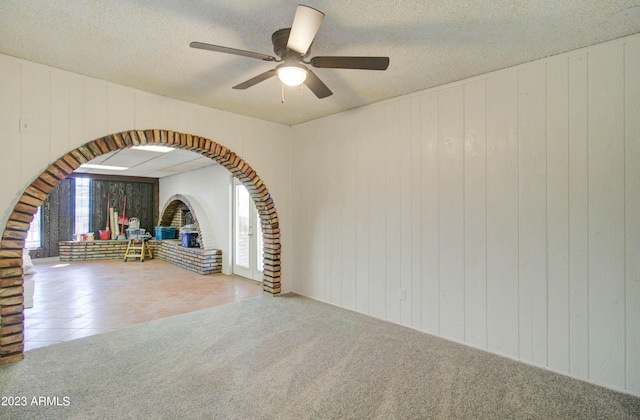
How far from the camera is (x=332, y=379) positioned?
2.34 meters

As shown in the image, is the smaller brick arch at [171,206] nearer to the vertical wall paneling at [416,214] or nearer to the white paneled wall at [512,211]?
the white paneled wall at [512,211]

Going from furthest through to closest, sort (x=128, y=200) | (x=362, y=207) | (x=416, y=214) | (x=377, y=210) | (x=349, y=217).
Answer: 1. (x=128, y=200)
2. (x=349, y=217)
3. (x=362, y=207)
4. (x=377, y=210)
5. (x=416, y=214)

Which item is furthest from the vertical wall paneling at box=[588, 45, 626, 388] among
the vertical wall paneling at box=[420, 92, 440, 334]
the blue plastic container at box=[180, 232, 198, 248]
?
the blue plastic container at box=[180, 232, 198, 248]

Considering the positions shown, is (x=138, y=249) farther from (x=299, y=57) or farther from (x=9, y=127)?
(x=299, y=57)

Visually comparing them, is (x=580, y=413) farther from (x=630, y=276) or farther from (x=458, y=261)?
(x=458, y=261)

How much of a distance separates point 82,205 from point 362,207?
8.61 meters

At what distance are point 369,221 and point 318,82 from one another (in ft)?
6.17

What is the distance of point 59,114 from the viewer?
2834 mm

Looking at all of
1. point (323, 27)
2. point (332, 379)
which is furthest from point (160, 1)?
point (332, 379)

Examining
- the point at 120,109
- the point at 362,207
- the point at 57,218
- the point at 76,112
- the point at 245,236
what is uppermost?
the point at 120,109

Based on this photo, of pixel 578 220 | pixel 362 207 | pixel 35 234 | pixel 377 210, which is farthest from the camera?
pixel 35 234

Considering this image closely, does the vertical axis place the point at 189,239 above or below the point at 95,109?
below

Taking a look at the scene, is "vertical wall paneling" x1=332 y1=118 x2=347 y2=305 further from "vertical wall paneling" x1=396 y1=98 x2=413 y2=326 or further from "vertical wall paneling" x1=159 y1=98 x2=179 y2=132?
"vertical wall paneling" x1=159 y1=98 x2=179 y2=132

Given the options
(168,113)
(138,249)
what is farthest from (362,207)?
(138,249)
